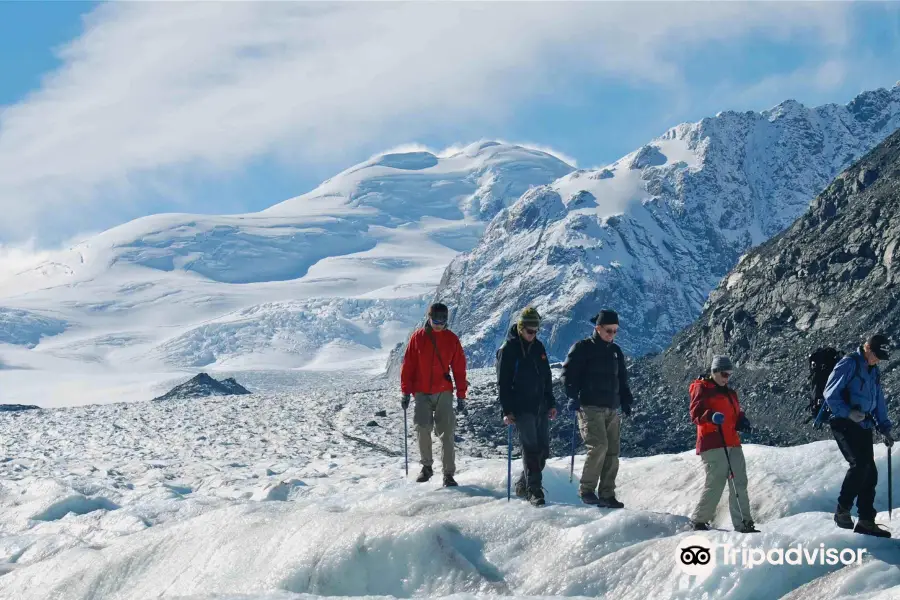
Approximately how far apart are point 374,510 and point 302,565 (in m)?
2.08

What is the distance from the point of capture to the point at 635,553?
10.5m

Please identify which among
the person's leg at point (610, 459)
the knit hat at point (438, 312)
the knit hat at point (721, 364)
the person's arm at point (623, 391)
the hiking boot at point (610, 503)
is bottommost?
the hiking boot at point (610, 503)

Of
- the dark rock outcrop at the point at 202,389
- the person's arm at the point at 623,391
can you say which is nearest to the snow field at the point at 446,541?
the person's arm at the point at 623,391

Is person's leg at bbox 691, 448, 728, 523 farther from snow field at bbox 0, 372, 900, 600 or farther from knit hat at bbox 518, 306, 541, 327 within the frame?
knit hat at bbox 518, 306, 541, 327

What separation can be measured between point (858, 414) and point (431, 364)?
5.48 metres

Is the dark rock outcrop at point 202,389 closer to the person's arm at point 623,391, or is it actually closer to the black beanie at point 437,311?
the black beanie at point 437,311

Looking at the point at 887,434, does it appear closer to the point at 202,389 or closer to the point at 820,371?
the point at 820,371

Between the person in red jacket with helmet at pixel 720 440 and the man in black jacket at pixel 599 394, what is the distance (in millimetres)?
1389

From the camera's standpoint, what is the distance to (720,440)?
37.0ft

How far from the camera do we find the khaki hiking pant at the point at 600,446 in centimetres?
1267

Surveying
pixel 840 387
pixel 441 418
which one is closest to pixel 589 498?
pixel 441 418

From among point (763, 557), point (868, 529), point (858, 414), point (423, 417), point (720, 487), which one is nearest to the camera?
point (763, 557)

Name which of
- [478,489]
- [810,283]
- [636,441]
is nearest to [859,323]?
[810,283]

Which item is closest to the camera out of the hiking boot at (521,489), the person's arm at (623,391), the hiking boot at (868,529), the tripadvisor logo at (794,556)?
the tripadvisor logo at (794,556)
